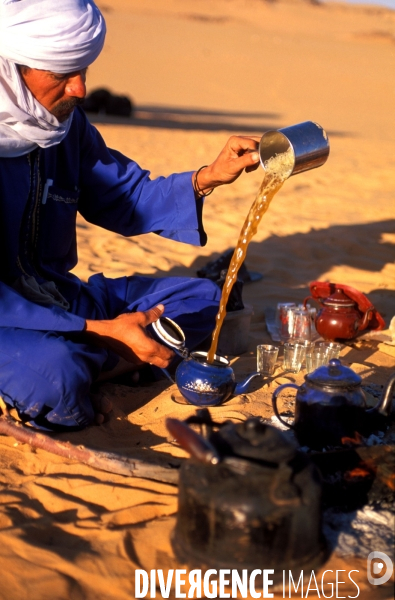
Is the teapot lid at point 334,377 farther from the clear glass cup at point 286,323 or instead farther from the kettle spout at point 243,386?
the clear glass cup at point 286,323

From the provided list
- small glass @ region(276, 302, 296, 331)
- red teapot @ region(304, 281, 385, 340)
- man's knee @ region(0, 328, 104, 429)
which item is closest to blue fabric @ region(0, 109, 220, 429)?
man's knee @ region(0, 328, 104, 429)

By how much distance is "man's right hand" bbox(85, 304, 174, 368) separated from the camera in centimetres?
330

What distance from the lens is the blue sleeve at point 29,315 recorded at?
321 centimetres

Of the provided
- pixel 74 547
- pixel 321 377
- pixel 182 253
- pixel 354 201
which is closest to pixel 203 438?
pixel 74 547

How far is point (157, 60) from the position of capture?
125ft

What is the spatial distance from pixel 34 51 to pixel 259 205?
1.25 metres

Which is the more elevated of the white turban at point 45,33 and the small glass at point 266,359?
the white turban at point 45,33

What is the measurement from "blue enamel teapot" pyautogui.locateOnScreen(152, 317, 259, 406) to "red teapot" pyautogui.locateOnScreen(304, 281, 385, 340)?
112 centimetres

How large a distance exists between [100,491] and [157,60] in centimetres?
3775

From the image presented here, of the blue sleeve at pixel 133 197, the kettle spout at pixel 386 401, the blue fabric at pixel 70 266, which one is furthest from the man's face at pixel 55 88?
the kettle spout at pixel 386 401

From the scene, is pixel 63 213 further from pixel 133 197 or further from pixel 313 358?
pixel 313 358

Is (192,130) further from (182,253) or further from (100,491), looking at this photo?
(100,491)

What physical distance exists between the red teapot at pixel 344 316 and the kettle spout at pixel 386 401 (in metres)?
1.52

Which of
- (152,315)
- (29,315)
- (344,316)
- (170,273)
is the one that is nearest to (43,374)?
(29,315)
